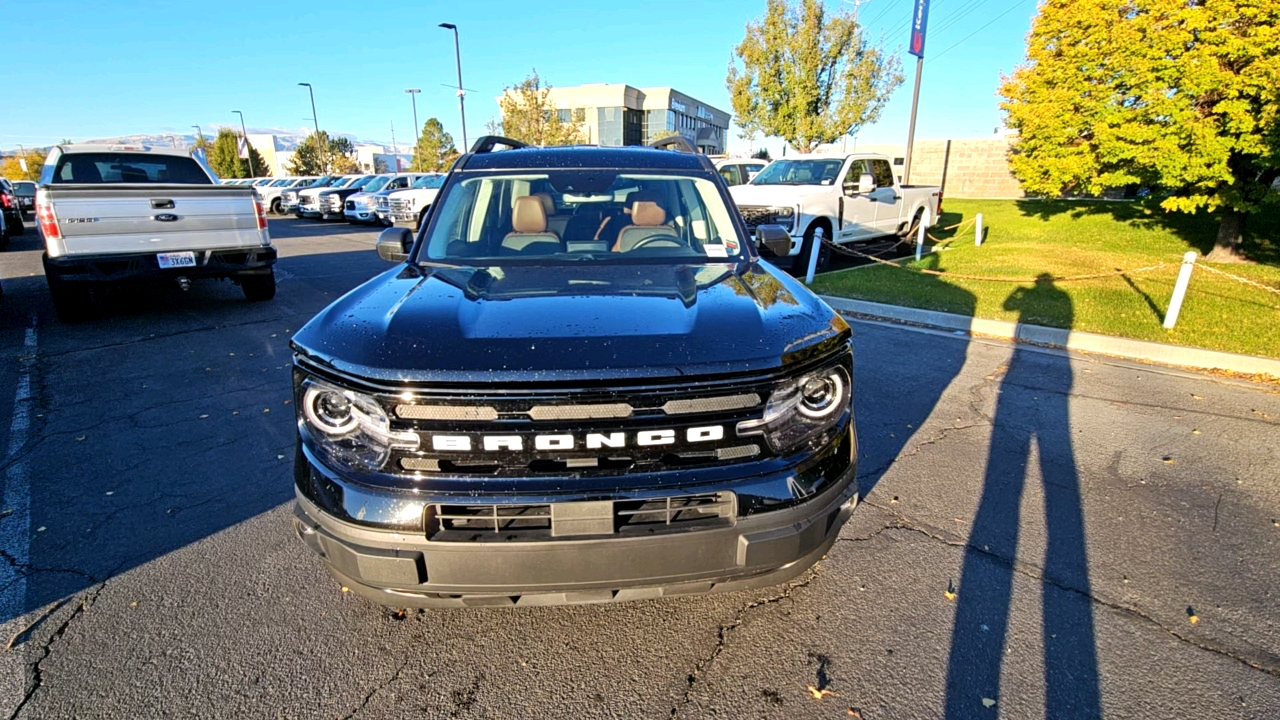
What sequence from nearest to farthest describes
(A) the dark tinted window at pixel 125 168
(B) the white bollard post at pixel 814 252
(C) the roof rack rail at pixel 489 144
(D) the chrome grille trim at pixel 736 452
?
(D) the chrome grille trim at pixel 736 452 → (C) the roof rack rail at pixel 489 144 → (A) the dark tinted window at pixel 125 168 → (B) the white bollard post at pixel 814 252

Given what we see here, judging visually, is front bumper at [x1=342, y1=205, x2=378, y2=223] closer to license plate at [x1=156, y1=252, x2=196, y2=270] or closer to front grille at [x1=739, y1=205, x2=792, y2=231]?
license plate at [x1=156, y1=252, x2=196, y2=270]

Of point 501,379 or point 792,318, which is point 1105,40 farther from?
point 501,379

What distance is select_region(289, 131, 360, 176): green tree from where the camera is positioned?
54125mm

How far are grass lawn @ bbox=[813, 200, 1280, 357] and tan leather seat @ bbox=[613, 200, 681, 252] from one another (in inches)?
219

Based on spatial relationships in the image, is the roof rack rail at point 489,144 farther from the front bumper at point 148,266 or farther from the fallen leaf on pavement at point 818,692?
the front bumper at point 148,266

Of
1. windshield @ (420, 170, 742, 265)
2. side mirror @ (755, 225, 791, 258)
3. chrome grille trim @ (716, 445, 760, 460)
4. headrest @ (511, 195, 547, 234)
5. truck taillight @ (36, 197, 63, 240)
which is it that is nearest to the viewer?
chrome grille trim @ (716, 445, 760, 460)

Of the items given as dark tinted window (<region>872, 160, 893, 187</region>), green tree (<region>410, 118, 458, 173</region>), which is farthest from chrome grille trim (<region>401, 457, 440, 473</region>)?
green tree (<region>410, 118, 458, 173</region>)

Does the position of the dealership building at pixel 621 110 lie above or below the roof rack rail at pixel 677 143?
above

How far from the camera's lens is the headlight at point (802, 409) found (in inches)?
76.6

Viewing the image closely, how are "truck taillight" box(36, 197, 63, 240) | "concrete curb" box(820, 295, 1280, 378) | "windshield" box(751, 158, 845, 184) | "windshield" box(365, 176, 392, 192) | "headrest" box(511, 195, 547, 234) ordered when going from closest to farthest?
"headrest" box(511, 195, 547, 234) < "concrete curb" box(820, 295, 1280, 378) < "truck taillight" box(36, 197, 63, 240) < "windshield" box(751, 158, 845, 184) < "windshield" box(365, 176, 392, 192)

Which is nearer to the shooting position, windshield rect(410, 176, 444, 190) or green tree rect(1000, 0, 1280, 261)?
green tree rect(1000, 0, 1280, 261)

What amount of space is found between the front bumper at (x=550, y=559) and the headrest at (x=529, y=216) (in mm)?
1692

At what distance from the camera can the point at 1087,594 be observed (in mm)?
2645

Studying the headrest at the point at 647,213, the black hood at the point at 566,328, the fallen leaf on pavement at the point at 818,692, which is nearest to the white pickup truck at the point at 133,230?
the black hood at the point at 566,328
